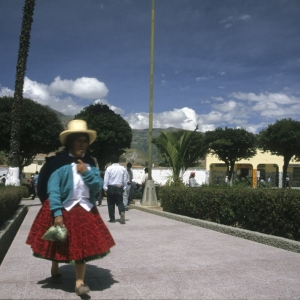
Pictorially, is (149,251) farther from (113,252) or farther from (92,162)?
(92,162)

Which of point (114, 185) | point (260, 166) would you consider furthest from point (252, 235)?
point (260, 166)

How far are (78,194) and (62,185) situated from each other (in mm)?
172

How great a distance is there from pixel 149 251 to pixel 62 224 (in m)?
2.77

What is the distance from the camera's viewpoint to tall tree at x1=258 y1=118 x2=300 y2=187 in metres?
47.3

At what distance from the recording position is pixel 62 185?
3.99 metres

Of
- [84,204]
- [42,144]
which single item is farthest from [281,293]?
[42,144]

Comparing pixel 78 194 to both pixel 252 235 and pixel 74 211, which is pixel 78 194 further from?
pixel 252 235

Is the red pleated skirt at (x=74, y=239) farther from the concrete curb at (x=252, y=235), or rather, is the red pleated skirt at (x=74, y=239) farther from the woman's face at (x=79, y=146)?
the concrete curb at (x=252, y=235)

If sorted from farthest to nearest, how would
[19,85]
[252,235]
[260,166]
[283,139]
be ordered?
[260,166] → [283,139] → [19,85] → [252,235]

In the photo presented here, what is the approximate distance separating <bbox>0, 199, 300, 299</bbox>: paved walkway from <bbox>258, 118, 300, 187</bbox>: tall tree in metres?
42.1

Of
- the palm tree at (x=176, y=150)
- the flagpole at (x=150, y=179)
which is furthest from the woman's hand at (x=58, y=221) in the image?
the flagpole at (x=150, y=179)

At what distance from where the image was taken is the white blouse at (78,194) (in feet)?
13.2

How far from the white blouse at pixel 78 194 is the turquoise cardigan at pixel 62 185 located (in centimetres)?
A: 4

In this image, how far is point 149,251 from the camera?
639 cm
